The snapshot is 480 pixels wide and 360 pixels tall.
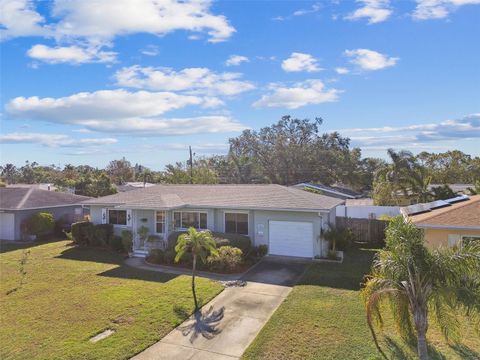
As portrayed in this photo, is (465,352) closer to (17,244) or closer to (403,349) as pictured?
(403,349)

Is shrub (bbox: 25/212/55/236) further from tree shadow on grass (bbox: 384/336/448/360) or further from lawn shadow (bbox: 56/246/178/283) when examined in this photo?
tree shadow on grass (bbox: 384/336/448/360)

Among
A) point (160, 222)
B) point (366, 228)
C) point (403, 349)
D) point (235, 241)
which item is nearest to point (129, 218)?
point (160, 222)

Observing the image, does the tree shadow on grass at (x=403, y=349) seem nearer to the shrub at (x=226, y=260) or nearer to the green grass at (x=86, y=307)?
the green grass at (x=86, y=307)

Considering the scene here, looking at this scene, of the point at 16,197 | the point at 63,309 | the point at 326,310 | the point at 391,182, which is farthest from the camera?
the point at 391,182

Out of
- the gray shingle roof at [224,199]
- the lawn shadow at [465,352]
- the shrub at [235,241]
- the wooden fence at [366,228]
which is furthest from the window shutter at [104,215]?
the lawn shadow at [465,352]

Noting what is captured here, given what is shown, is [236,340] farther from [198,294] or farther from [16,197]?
[16,197]

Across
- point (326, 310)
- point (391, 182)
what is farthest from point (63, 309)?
point (391, 182)
